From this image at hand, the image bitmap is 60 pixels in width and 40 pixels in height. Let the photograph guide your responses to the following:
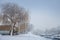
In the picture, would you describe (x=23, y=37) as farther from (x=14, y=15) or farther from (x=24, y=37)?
(x=14, y=15)

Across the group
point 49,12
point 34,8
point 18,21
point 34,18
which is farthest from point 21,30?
point 49,12

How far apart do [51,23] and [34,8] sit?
1.00ft

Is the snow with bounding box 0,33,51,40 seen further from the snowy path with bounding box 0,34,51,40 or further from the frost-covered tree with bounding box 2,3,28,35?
the frost-covered tree with bounding box 2,3,28,35

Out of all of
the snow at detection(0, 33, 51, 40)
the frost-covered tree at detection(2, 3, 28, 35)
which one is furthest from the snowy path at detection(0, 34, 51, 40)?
the frost-covered tree at detection(2, 3, 28, 35)

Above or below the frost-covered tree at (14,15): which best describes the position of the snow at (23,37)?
below

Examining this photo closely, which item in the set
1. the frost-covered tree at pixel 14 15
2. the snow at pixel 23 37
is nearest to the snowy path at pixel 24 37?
the snow at pixel 23 37

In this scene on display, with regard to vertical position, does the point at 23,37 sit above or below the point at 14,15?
below

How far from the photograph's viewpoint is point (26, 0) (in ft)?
5.20

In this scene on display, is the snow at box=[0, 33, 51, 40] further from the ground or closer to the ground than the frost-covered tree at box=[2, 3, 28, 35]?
closer to the ground

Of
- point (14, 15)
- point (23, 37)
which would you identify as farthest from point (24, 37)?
point (14, 15)

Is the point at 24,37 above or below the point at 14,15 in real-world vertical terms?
below

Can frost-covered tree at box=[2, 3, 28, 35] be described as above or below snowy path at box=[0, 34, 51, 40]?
above

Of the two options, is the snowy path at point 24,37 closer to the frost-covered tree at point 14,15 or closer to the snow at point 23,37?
the snow at point 23,37

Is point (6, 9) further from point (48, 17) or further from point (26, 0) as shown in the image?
point (48, 17)
